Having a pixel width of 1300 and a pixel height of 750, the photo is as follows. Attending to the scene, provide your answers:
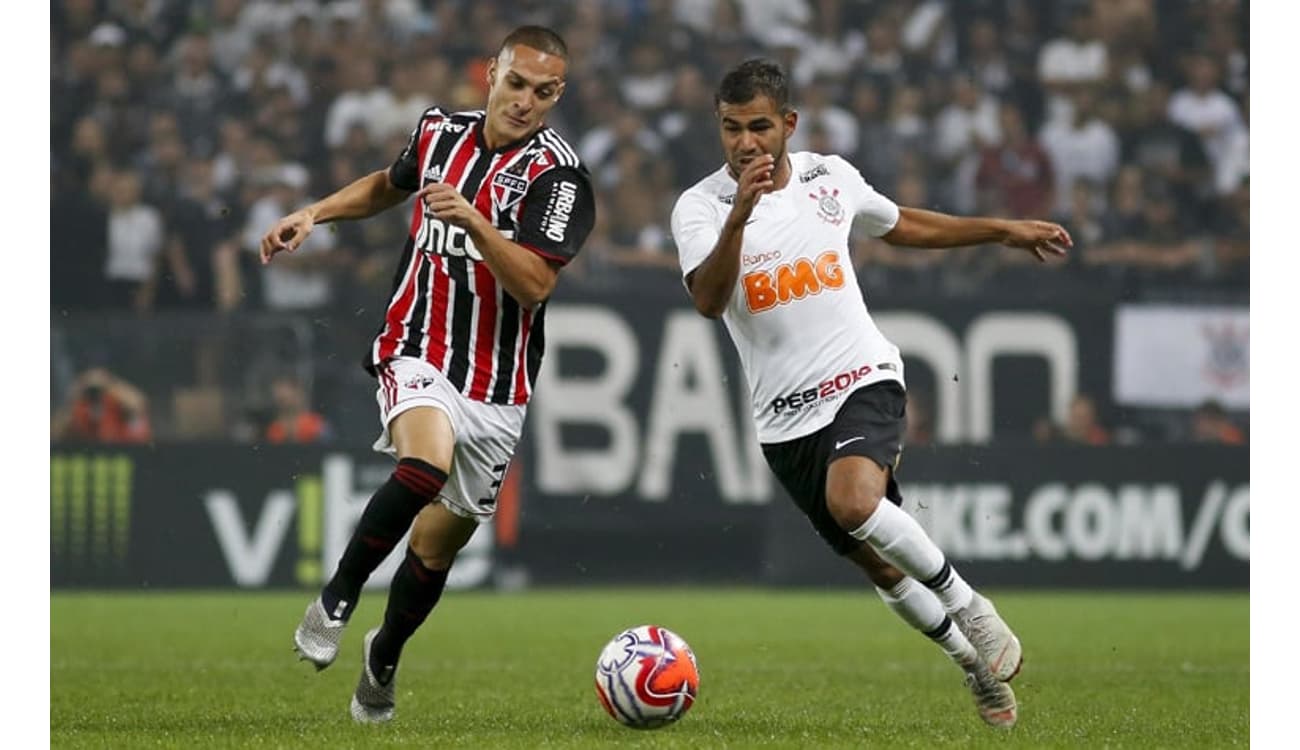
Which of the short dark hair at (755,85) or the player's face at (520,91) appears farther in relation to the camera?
the player's face at (520,91)

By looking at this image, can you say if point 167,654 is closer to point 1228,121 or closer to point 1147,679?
point 1147,679

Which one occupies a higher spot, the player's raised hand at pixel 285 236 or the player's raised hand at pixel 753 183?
the player's raised hand at pixel 753 183

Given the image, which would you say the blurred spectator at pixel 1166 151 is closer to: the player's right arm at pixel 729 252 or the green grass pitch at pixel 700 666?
the green grass pitch at pixel 700 666

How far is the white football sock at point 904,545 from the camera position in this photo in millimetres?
6758

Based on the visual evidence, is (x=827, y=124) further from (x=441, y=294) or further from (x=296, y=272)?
(x=441, y=294)

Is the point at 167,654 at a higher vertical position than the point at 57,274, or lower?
lower

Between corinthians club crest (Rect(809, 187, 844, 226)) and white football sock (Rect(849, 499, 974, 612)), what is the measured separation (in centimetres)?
114

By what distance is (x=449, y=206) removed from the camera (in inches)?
258

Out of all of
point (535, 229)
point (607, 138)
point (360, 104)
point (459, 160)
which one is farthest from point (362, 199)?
point (360, 104)

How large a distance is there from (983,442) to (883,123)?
3543mm

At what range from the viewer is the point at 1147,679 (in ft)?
29.8

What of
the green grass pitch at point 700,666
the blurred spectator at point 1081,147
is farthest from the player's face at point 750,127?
the blurred spectator at point 1081,147

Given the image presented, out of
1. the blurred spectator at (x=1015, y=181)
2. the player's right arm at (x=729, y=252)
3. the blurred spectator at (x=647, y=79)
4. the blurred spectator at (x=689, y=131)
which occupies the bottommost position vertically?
the player's right arm at (x=729, y=252)

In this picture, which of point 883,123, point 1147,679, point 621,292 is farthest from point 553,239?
point 883,123
